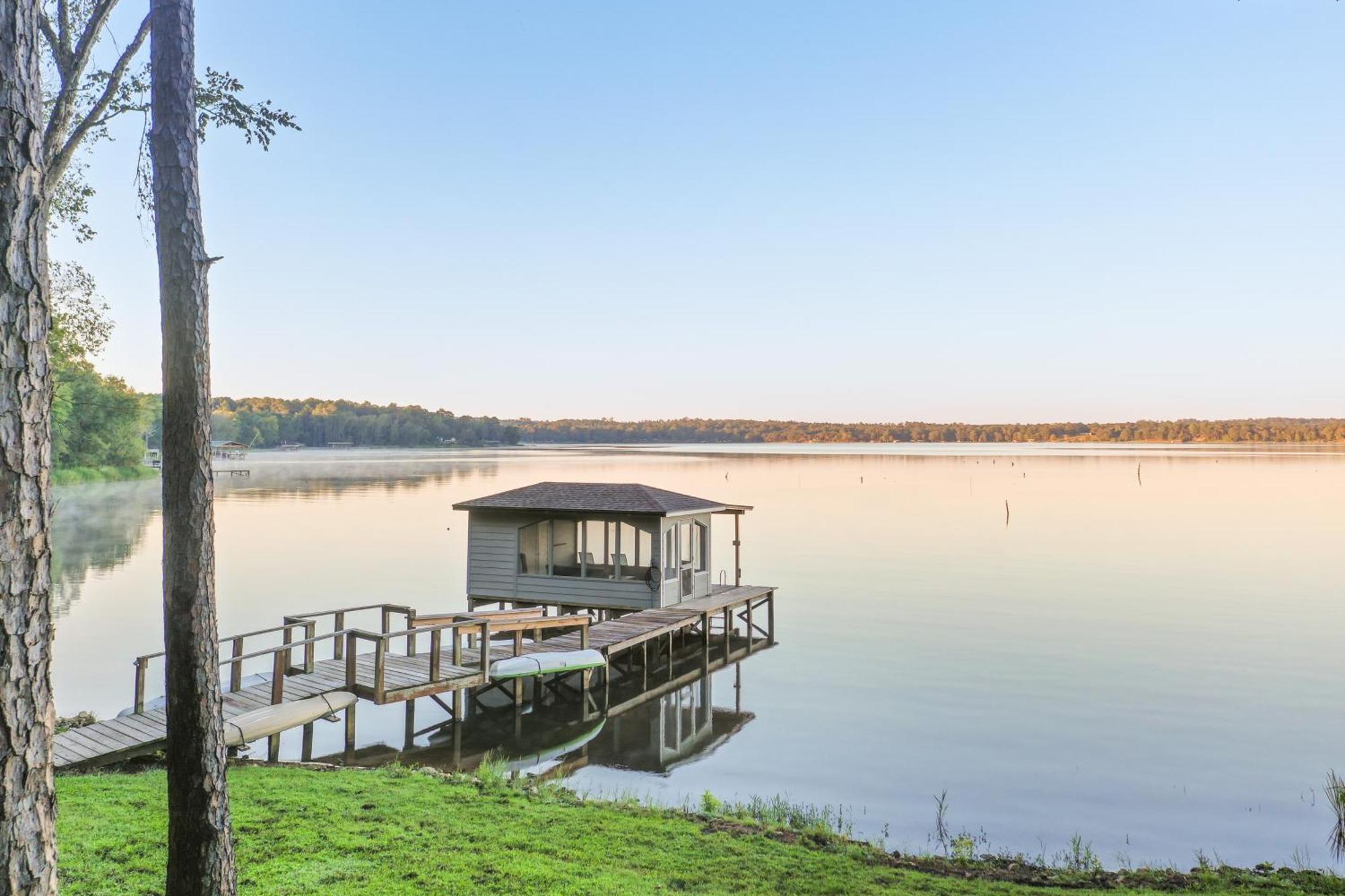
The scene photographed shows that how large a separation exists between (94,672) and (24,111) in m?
18.9

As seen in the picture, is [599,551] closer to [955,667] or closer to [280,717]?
[955,667]

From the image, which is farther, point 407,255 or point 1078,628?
point 407,255

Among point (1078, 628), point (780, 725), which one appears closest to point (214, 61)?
point (780, 725)

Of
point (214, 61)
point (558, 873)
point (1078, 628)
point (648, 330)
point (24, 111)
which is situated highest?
point (648, 330)

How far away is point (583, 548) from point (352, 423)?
159 meters

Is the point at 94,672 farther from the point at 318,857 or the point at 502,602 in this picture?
the point at 318,857

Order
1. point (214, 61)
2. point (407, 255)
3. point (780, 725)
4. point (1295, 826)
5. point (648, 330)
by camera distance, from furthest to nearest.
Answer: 1. point (648, 330)
2. point (407, 255)
3. point (780, 725)
4. point (1295, 826)
5. point (214, 61)

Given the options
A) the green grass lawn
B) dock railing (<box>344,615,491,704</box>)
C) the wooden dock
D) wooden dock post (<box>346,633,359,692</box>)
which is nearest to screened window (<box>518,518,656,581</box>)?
the wooden dock

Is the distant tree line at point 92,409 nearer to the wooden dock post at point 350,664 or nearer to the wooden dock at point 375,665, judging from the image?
the wooden dock at point 375,665

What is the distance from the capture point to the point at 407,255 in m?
48.2

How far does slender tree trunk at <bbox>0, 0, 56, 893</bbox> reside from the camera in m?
2.56

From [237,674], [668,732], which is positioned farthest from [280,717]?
[668,732]

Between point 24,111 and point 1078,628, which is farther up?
point 24,111

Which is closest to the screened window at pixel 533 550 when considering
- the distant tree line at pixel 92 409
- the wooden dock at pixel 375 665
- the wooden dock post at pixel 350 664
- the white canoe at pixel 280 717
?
the wooden dock at pixel 375 665
